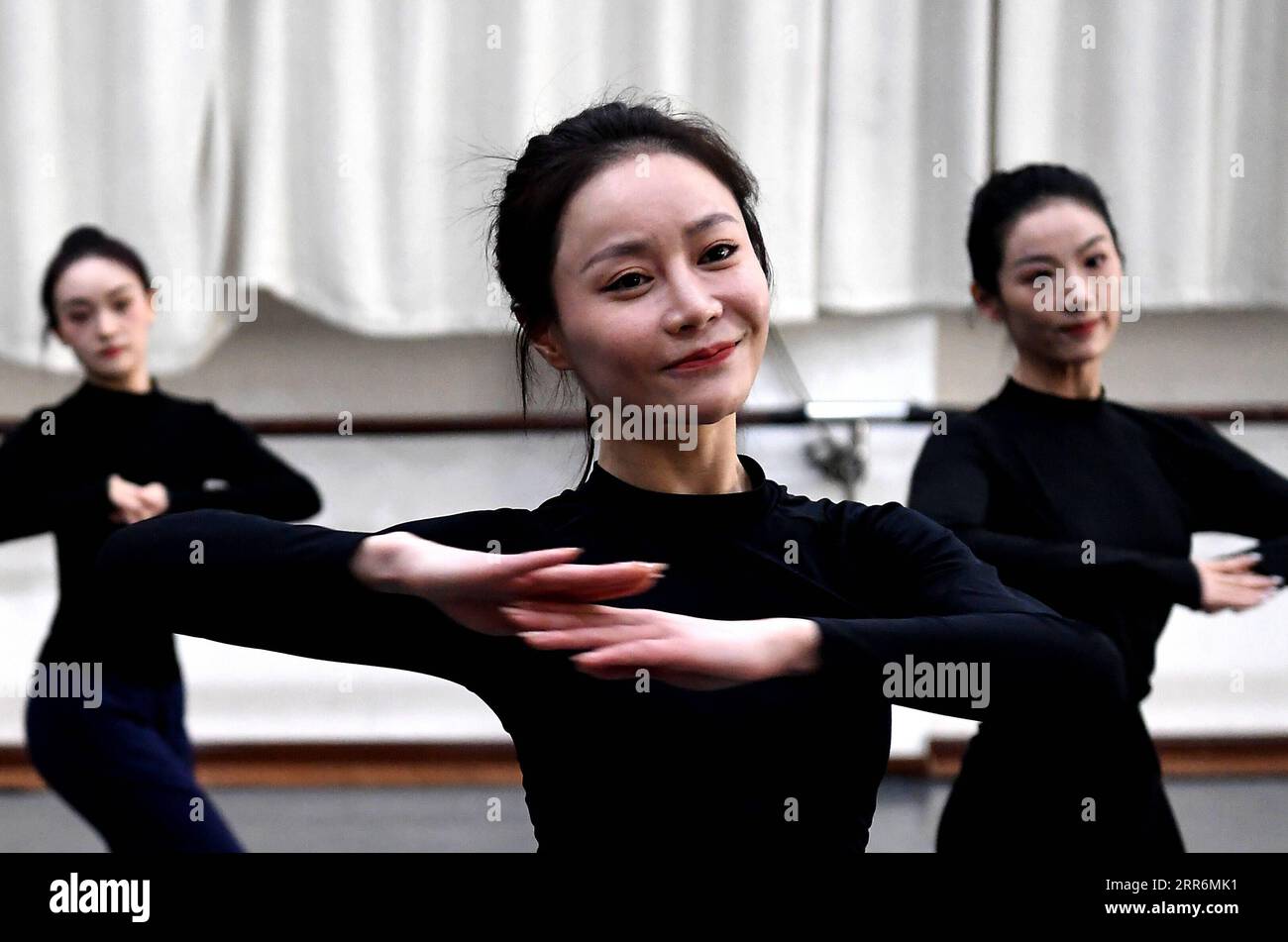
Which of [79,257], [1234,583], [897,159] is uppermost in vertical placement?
[897,159]

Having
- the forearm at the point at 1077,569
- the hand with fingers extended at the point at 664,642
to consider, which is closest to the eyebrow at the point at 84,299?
the forearm at the point at 1077,569

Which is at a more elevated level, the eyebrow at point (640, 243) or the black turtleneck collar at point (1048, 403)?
the eyebrow at point (640, 243)

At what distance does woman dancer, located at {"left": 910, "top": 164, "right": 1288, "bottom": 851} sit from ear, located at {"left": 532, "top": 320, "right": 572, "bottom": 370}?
617 millimetres

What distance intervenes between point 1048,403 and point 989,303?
0.16 meters

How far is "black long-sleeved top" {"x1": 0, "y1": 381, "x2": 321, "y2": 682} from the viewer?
2.15 metres

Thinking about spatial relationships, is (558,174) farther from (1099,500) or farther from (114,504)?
(114,504)

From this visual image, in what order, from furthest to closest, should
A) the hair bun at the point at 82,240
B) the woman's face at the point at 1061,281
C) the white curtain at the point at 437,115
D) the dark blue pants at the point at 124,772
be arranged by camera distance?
the white curtain at the point at 437,115
the hair bun at the point at 82,240
the dark blue pants at the point at 124,772
the woman's face at the point at 1061,281

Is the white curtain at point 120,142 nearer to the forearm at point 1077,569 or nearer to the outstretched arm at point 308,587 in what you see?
the forearm at point 1077,569

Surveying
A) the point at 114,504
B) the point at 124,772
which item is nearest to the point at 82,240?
the point at 114,504

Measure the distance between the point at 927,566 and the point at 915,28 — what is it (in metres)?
2.56

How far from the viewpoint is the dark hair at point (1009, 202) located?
5.80 ft

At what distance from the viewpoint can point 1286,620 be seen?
11.7ft

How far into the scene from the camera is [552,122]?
3281 mm

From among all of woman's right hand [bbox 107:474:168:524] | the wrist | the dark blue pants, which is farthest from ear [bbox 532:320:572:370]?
woman's right hand [bbox 107:474:168:524]
